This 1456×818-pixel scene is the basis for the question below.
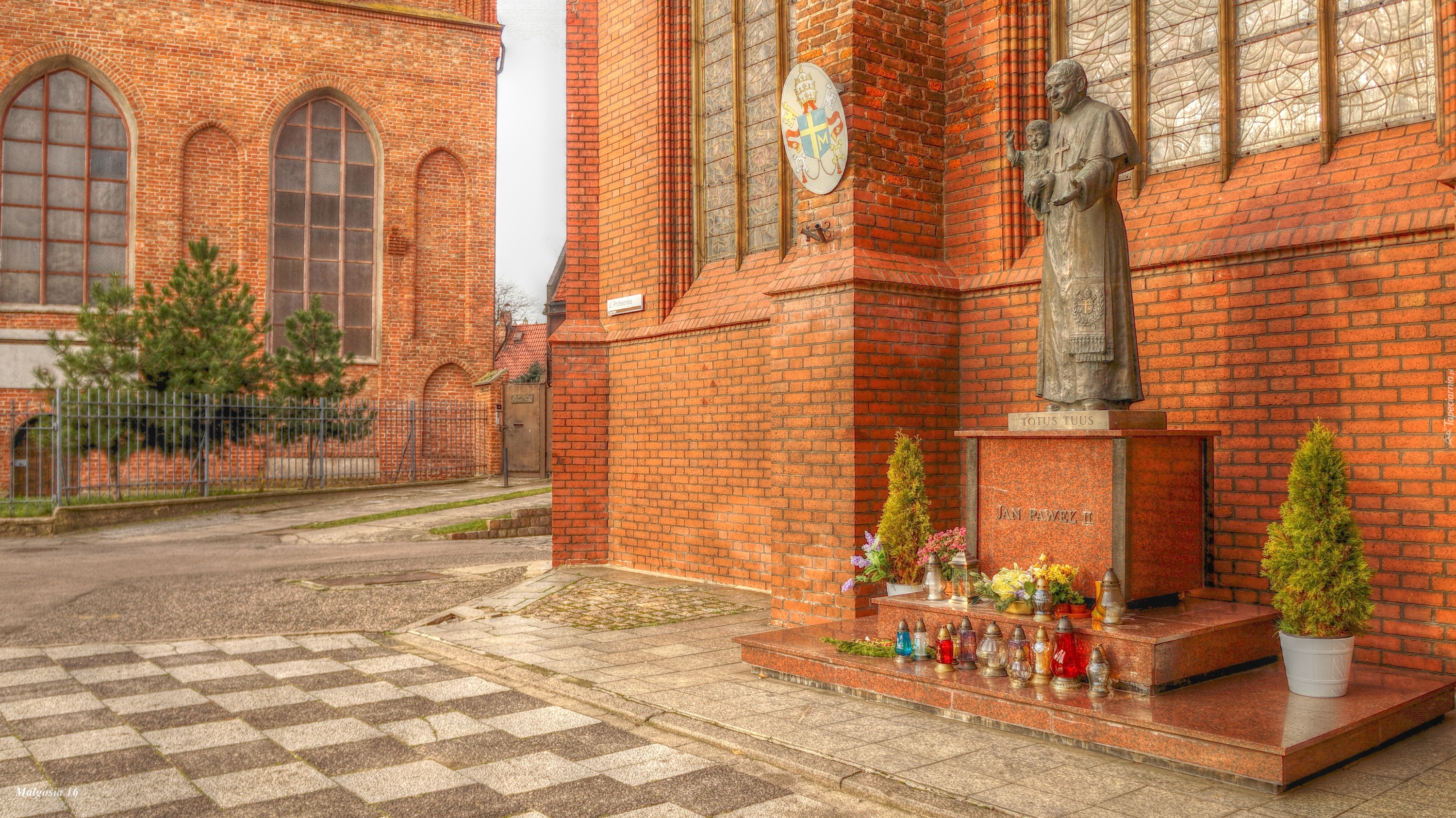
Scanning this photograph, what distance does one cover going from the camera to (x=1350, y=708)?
4.54 meters

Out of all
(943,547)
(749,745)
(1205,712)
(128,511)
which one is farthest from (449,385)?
(1205,712)

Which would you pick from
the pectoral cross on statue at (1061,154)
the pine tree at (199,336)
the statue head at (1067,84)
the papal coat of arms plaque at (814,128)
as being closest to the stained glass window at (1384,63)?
the statue head at (1067,84)

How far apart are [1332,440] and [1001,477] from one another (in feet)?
5.51

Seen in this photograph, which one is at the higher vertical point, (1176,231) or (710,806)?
(1176,231)

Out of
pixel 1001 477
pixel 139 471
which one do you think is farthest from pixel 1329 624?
pixel 139 471

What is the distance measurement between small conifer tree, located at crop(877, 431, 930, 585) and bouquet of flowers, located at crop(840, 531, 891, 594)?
4 centimetres

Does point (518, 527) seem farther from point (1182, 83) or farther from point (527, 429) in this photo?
point (1182, 83)

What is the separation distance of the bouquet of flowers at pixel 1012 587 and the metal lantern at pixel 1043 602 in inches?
1.8

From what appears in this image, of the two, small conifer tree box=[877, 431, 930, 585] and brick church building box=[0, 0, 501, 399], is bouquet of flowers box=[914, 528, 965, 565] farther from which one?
brick church building box=[0, 0, 501, 399]

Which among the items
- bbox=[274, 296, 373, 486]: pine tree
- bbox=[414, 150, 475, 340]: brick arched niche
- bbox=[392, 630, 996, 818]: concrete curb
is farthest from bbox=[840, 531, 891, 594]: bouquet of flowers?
bbox=[414, 150, 475, 340]: brick arched niche

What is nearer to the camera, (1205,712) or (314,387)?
(1205,712)

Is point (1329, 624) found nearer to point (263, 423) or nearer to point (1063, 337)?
point (1063, 337)

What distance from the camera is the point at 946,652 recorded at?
546cm

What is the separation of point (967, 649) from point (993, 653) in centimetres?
22
